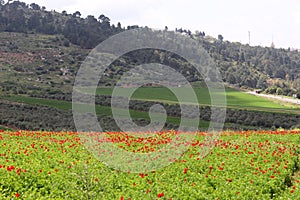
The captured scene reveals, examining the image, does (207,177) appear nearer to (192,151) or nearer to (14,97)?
(192,151)

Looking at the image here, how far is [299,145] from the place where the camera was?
20672 mm

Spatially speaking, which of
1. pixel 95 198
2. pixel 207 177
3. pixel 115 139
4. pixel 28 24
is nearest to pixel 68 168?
pixel 95 198

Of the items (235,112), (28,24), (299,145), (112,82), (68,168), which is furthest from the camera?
(28,24)

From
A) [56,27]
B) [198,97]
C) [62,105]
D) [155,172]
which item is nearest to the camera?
[155,172]

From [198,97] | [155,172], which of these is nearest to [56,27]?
[198,97]

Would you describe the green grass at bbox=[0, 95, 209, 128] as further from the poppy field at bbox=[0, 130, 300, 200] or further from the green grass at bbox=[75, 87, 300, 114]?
the poppy field at bbox=[0, 130, 300, 200]

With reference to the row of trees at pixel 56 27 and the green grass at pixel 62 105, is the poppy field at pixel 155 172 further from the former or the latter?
the row of trees at pixel 56 27

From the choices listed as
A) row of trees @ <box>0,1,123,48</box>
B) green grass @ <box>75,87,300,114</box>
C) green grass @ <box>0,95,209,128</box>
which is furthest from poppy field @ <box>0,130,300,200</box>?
row of trees @ <box>0,1,123,48</box>

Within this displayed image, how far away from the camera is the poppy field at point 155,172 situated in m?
11.9

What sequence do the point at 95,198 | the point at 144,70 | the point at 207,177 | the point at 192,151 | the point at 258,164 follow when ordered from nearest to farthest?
the point at 95,198 → the point at 207,177 → the point at 258,164 → the point at 192,151 → the point at 144,70

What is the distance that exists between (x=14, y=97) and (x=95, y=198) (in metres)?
61.3

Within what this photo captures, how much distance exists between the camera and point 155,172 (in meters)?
14.6

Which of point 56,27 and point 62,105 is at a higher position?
point 56,27

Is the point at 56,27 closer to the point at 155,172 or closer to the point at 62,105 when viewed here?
the point at 62,105
